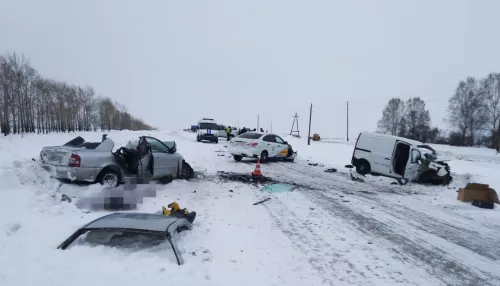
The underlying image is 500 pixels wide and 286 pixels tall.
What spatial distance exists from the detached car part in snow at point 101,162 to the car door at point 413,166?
10078 mm

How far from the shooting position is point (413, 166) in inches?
492

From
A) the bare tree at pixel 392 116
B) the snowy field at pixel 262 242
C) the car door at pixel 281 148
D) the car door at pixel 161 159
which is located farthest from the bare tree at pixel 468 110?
the car door at pixel 161 159

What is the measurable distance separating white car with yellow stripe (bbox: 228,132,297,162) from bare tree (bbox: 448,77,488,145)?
53.3 m

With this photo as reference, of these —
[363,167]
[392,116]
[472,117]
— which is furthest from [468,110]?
[363,167]

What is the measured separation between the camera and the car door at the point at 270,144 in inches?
661

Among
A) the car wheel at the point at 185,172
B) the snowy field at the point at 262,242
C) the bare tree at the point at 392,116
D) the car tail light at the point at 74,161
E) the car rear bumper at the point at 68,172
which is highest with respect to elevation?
the bare tree at the point at 392,116

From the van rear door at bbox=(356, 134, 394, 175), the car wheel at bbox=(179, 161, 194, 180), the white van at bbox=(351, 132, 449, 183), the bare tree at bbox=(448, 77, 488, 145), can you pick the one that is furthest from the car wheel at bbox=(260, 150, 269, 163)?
the bare tree at bbox=(448, 77, 488, 145)

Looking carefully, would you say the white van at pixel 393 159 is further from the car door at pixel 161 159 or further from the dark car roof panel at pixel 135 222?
the dark car roof panel at pixel 135 222

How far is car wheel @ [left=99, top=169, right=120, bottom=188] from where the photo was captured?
746cm

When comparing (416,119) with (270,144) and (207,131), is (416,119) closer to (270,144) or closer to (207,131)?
(207,131)

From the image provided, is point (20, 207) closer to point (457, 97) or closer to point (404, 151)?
point (404, 151)

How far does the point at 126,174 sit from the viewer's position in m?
7.85

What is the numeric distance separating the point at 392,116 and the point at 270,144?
69.0 m

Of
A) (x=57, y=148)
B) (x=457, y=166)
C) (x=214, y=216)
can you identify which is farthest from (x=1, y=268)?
(x=457, y=166)
